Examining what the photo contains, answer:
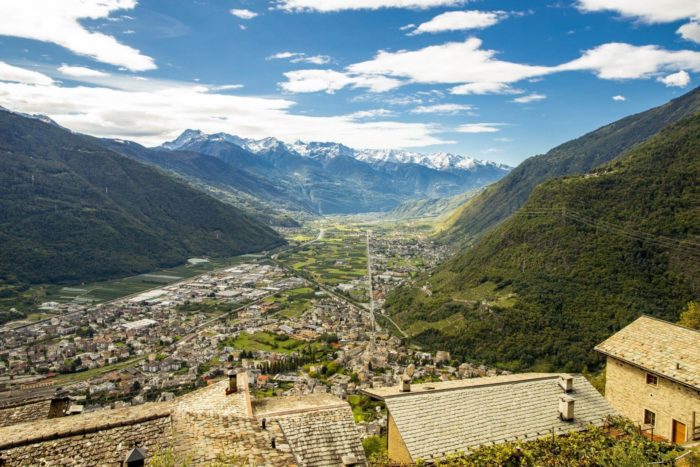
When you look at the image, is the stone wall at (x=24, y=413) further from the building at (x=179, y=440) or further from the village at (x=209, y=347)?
the village at (x=209, y=347)

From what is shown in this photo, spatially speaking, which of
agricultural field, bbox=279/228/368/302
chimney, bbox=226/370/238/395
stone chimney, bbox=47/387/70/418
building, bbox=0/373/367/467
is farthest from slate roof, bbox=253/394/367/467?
agricultural field, bbox=279/228/368/302

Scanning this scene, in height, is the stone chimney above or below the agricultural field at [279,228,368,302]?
above

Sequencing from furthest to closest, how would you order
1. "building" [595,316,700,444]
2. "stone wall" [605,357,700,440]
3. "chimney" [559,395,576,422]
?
"building" [595,316,700,444], "stone wall" [605,357,700,440], "chimney" [559,395,576,422]

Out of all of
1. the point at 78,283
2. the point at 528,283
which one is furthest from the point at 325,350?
the point at 78,283

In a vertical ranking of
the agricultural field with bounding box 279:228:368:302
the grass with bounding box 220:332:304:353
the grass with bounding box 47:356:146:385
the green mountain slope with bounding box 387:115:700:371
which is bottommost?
the grass with bounding box 47:356:146:385

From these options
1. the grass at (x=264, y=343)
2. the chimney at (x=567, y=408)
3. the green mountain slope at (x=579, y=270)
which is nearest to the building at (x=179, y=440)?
the chimney at (x=567, y=408)

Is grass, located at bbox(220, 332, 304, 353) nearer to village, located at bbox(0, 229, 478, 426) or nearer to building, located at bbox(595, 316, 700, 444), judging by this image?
village, located at bbox(0, 229, 478, 426)

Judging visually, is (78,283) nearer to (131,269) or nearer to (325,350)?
(131,269)

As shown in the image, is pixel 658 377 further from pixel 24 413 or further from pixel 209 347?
pixel 209 347
